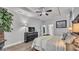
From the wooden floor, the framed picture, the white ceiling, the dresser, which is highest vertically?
the white ceiling

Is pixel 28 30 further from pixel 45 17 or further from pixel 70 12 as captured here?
pixel 70 12

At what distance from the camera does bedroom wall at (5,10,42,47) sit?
6.86ft

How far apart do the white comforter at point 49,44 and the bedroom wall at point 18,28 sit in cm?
17

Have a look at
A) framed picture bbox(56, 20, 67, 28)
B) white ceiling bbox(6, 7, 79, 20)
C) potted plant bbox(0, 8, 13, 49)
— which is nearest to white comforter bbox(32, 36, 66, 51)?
framed picture bbox(56, 20, 67, 28)

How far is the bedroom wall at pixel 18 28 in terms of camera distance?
6.86 ft

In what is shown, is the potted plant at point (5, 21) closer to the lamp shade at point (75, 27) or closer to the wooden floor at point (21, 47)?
the wooden floor at point (21, 47)

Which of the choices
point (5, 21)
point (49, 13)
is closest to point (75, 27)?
point (49, 13)

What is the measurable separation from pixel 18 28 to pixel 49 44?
698 millimetres

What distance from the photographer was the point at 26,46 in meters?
2.12

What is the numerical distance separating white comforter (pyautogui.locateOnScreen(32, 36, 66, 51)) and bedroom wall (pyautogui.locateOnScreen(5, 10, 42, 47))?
Result: 6.8 inches

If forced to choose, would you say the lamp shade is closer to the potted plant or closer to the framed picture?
the framed picture

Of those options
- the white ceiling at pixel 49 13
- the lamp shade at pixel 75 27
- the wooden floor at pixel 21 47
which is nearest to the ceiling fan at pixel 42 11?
the white ceiling at pixel 49 13
